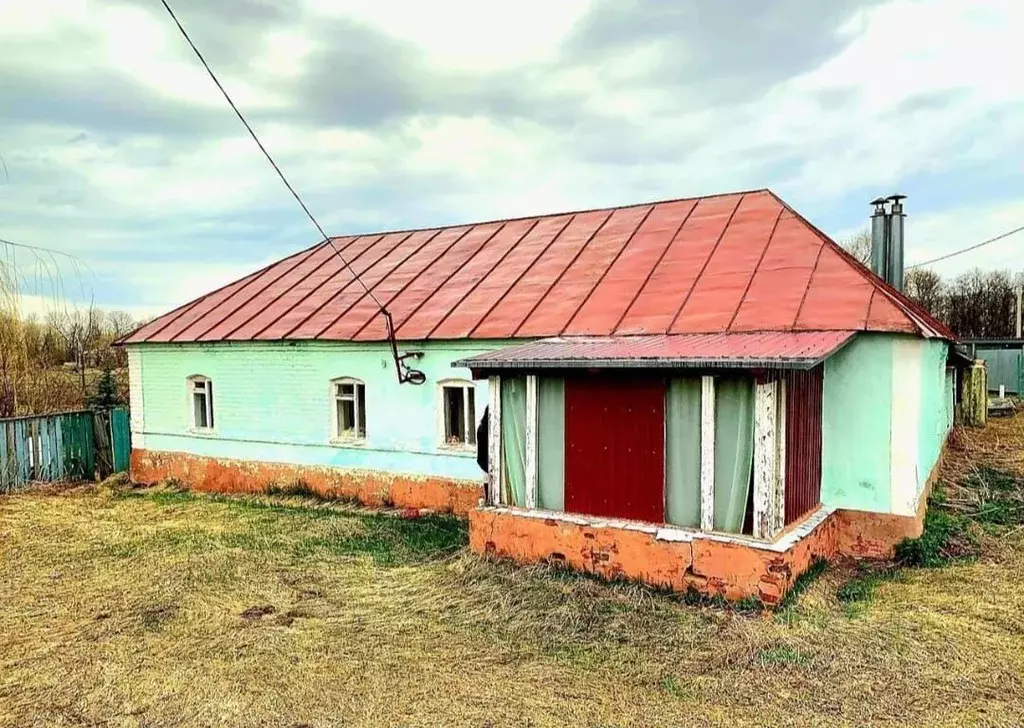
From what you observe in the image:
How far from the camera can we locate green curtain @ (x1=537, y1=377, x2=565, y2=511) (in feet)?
26.3

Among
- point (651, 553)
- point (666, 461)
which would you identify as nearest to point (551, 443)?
point (666, 461)

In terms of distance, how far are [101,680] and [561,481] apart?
15.9 ft

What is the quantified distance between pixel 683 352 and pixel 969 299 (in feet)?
137

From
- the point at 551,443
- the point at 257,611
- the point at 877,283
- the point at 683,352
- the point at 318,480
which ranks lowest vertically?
the point at 257,611

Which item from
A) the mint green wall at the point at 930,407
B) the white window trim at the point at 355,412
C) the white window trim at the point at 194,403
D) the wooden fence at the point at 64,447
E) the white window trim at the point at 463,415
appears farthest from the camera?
the white window trim at the point at 194,403

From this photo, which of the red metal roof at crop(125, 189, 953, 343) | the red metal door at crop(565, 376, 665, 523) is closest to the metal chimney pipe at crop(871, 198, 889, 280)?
the red metal roof at crop(125, 189, 953, 343)

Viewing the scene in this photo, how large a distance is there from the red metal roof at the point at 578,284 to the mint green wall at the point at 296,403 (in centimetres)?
39

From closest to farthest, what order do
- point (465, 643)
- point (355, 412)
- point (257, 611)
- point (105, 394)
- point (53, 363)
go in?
1. point (465, 643)
2. point (257, 611)
3. point (355, 412)
4. point (53, 363)
5. point (105, 394)

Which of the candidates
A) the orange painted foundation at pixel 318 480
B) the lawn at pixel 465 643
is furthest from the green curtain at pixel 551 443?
the orange painted foundation at pixel 318 480

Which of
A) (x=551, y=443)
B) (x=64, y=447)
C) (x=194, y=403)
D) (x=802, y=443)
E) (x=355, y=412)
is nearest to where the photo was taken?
(x=802, y=443)

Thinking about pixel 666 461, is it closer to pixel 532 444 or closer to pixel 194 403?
pixel 532 444

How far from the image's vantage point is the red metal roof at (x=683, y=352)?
668 cm

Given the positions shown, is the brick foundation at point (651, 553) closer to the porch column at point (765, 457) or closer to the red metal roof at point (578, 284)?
the porch column at point (765, 457)

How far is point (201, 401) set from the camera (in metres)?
14.3
